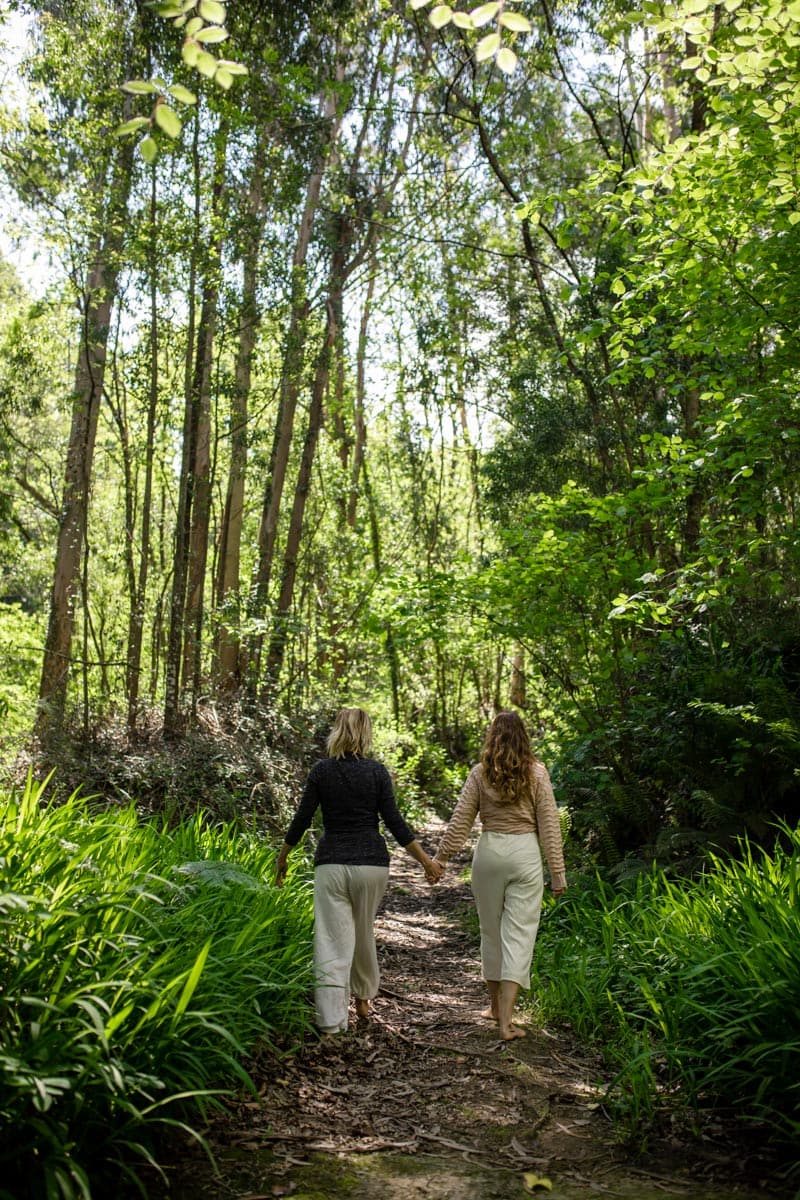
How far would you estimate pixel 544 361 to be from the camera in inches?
703

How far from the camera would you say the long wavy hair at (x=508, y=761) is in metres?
5.47

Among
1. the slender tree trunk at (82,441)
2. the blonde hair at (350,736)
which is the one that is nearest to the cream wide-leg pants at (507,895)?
the blonde hair at (350,736)

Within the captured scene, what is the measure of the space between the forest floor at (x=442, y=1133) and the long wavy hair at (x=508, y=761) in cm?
132

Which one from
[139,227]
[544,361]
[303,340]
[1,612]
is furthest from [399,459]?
[139,227]

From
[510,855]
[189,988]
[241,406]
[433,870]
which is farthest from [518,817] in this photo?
[241,406]

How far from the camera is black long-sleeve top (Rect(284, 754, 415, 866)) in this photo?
17.2ft

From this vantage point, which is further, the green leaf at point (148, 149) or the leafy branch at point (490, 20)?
the green leaf at point (148, 149)

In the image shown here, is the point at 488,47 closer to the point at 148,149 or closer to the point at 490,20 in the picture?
the point at 490,20

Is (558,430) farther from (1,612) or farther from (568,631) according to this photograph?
(1,612)

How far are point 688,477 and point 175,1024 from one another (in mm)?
5526

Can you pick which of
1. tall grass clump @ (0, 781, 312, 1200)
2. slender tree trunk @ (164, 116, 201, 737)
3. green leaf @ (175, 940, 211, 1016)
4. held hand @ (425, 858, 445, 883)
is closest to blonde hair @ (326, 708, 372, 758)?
held hand @ (425, 858, 445, 883)

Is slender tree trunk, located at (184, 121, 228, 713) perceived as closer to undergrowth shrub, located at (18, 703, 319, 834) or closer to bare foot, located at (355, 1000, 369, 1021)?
undergrowth shrub, located at (18, 703, 319, 834)

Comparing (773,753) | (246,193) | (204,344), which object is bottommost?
(773,753)

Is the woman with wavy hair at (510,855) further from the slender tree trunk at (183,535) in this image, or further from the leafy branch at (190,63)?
the slender tree trunk at (183,535)
